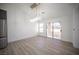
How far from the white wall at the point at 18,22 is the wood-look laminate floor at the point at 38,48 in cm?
18

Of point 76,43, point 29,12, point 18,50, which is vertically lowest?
point 18,50

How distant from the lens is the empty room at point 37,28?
109 inches

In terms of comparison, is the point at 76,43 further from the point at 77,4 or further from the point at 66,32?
the point at 77,4

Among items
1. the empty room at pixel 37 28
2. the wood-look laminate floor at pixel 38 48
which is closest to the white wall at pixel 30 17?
the empty room at pixel 37 28

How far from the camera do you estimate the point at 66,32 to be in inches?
114

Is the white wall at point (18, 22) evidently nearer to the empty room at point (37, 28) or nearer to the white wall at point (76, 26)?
the empty room at point (37, 28)

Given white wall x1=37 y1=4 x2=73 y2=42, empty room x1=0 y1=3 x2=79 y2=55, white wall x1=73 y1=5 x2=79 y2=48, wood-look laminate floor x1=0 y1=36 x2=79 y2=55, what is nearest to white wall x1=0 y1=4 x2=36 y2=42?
empty room x1=0 y1=3 x2=79 y2=55

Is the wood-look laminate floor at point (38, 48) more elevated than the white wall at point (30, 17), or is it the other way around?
the white wall at point (30, 17)

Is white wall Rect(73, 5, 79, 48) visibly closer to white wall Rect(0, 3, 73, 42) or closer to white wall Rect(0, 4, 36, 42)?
white wall Rect(0, 3, 73, 42)

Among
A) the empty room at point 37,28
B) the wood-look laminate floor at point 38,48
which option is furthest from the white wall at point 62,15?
the wood-look laminate floor at point 38,48

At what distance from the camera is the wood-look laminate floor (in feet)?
9.02

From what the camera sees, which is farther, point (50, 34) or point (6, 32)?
point (50, 34)

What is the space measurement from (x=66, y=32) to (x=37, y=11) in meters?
1.08
